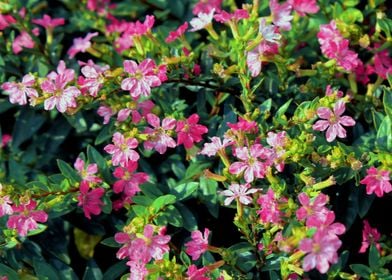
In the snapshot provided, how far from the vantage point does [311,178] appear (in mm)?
1789

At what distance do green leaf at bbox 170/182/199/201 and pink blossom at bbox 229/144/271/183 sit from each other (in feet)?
0.69

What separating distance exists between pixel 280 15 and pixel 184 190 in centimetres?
63

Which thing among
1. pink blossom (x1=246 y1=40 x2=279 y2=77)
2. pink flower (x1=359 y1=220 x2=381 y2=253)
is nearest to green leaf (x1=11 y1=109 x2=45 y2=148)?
pink blossom (x1=246 y1=40 x2=279 y2=77)

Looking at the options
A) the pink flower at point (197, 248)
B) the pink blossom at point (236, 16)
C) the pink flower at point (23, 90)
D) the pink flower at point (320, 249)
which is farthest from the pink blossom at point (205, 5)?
the pink flower at point (320, 249)

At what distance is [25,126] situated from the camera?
8.01 ft

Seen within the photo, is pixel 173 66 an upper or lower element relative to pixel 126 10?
upper

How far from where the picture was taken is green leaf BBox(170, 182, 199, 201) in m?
1.99

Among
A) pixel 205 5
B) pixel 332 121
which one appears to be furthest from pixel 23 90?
pixel 332 121

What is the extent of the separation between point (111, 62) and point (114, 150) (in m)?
0.57

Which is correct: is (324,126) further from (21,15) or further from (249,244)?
(21,15)

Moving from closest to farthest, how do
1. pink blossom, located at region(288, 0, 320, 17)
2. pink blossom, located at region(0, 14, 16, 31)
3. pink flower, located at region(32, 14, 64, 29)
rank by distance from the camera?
pink blossom, located at region(288, 0, 320, 17)
pink blossom, located at region(0, 14, 16, 31)
pink flower, located at region(32, 14, 64, 29)

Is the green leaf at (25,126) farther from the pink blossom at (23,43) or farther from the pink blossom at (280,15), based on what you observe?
the pink blossom at (280,15)

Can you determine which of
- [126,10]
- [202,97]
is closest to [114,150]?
[202,97]

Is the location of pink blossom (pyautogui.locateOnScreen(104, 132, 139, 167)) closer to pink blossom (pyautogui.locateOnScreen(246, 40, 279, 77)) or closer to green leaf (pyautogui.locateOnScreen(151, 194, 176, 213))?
green leaf (pyautogui.locateOnScreen(151, 194, 176, 213))
